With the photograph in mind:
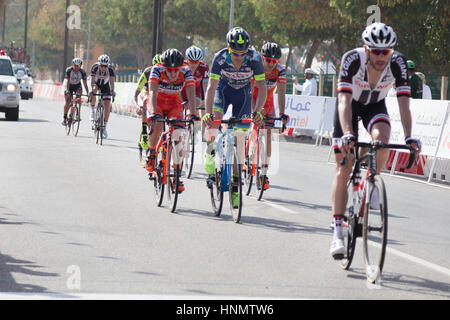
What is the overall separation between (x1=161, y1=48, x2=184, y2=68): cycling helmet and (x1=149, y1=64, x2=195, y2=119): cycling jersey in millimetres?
357

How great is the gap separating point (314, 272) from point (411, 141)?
132 cm

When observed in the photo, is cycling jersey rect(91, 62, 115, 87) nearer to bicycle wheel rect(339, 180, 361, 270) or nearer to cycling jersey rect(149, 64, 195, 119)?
cycling jersey rect(149, 64, 195, 119)

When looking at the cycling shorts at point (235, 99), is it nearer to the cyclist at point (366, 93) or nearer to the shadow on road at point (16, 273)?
the cyclist at point (366, 93)

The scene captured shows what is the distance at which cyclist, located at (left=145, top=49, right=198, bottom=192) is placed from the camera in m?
11.3

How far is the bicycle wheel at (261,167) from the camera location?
39.7ft

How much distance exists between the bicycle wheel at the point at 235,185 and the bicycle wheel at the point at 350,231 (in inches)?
96.5

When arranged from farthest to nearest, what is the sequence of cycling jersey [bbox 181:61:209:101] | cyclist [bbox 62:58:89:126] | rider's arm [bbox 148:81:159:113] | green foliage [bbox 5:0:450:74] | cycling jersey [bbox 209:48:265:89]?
green foliage [bbox 5:0:450:74] < cyclist [bbox 62:58:89:126] < cycling jersey [bbox 181:61:209:101] < rider's arm [bbox 148:81:159:113] < cycling jersey [bbox 209:48:265:89]

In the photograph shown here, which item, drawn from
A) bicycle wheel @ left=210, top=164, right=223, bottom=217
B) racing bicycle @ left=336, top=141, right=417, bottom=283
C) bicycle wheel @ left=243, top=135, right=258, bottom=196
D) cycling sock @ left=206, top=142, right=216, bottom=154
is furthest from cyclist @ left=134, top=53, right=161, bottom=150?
racing bicycle @ left=336, top=141, right=417, bottom=283

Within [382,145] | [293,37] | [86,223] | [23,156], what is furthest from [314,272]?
[293,37]

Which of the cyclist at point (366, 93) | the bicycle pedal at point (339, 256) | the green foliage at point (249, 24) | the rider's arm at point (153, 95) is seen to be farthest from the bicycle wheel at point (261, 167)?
the green foliage at point (249, 24)

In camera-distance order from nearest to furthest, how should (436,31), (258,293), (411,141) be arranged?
(258,293) → (411,141) → (436,31)

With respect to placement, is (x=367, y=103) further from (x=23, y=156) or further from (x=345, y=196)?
(x=23, y=156)

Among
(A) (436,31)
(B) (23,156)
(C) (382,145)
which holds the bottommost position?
(B) (23,156)

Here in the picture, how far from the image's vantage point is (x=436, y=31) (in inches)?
1366
